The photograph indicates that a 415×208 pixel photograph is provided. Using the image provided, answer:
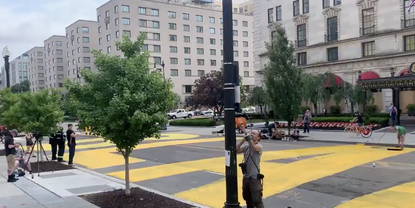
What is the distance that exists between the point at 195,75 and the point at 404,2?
56.6m

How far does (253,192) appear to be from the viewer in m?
7.04

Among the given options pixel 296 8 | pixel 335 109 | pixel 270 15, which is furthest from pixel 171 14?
pixel 335 109

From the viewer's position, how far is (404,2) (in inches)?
1474

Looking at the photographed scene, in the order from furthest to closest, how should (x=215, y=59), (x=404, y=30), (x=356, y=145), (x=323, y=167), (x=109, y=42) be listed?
(x=215, y=59) < (x=109, y=42) < (x=404, y=30) < (x=356, y=145) < (x=323, y=167)

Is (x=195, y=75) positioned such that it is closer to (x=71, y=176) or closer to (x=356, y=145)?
(x=356, y=145)

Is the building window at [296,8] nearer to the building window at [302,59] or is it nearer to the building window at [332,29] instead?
the building window at [332,29]

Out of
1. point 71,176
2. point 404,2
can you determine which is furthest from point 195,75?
point 71,176

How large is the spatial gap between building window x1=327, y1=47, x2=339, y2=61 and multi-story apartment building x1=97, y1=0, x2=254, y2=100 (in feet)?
136

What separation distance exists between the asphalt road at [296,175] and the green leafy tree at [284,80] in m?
7.91

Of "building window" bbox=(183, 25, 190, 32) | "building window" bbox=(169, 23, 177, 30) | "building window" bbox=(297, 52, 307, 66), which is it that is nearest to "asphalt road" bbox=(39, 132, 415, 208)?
"building window" bbox=(297, 52, 307, 66)

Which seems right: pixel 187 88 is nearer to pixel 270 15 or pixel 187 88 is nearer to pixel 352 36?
pixel 270 15

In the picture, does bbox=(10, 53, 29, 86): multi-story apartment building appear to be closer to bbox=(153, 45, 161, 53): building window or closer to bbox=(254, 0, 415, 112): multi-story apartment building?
bbox=(153, 45, 161, 53): building window

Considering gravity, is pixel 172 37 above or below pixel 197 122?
above

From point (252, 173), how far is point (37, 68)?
13794 cm
